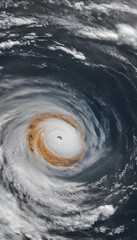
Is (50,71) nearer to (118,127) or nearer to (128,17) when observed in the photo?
(118,127)

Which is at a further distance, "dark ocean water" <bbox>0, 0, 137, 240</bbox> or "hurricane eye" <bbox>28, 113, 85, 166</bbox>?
"hurricane eye" <bbox>28, 113, 85, 166</bbox>

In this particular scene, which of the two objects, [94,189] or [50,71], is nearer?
[94,189]

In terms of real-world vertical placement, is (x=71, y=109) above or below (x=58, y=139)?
above

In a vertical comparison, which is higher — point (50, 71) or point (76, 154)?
point (50, 71)

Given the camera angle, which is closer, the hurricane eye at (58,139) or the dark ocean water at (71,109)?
the dark ocean water at (71,109)

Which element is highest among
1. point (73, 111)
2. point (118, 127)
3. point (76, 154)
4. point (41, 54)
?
point (41, 54)

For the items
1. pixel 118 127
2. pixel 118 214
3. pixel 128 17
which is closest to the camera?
pixel 118 214

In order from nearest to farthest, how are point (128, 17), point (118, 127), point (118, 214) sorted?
point (118, 214)
point (118, 127)
point (128, 17)

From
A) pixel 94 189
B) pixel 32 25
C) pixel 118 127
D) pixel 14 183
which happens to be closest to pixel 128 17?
pixel 32 25
